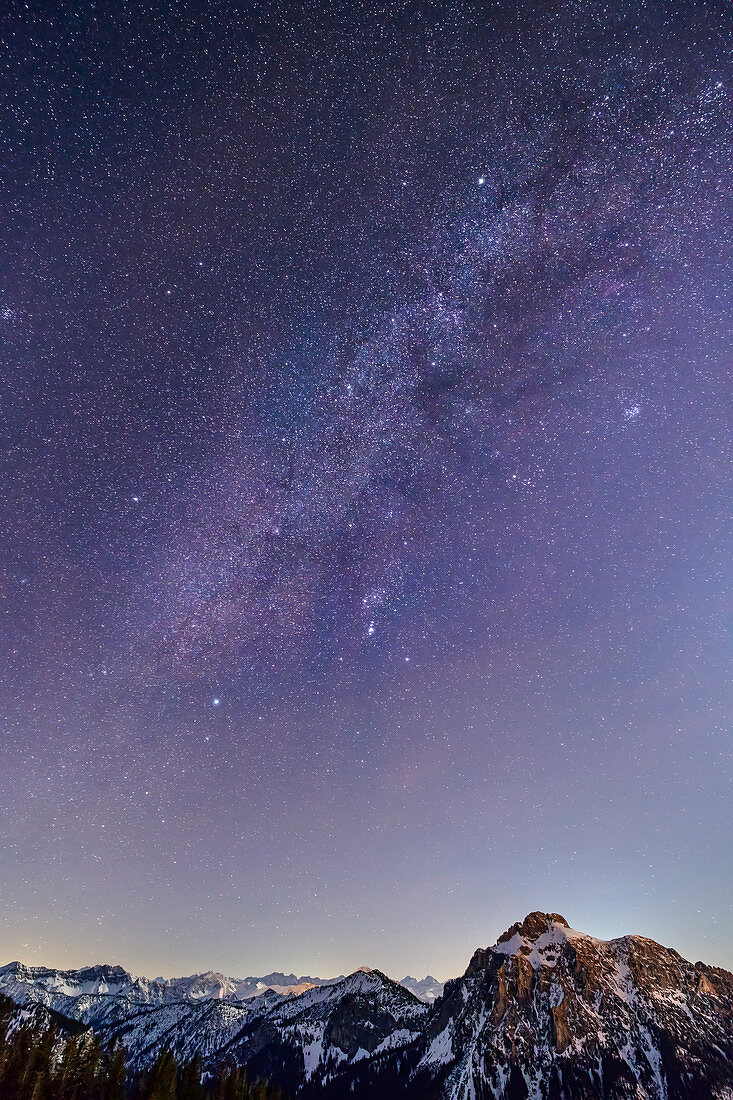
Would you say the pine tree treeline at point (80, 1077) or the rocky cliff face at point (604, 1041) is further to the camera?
the rocky cliff face at point (604, 1041)

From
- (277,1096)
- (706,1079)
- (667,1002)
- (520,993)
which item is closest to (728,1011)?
Answer: (667,1002)

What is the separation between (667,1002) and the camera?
610ft

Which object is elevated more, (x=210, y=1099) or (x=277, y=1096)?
(x=210, y=1099)

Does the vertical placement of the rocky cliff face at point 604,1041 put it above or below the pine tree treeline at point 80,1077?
below

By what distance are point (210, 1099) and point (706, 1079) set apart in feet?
551

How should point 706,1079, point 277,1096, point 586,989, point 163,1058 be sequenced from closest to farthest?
point 163,1058 → point 277,1096 → point 706,1079 → point 586,989

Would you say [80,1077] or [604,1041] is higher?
[80,1077]

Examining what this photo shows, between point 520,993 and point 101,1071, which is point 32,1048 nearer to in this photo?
point 101,1071

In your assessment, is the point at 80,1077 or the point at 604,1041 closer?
the point at 80,1077

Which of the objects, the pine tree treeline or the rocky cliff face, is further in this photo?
the rocky cliff face

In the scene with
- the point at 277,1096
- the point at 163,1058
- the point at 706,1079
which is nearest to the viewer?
the point at 163,1058

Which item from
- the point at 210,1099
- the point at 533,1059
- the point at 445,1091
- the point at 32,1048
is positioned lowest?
the point at 445,1091

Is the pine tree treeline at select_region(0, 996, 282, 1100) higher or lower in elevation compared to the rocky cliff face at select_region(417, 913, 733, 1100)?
higher

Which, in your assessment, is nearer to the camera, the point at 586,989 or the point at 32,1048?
the point at 32,1048
